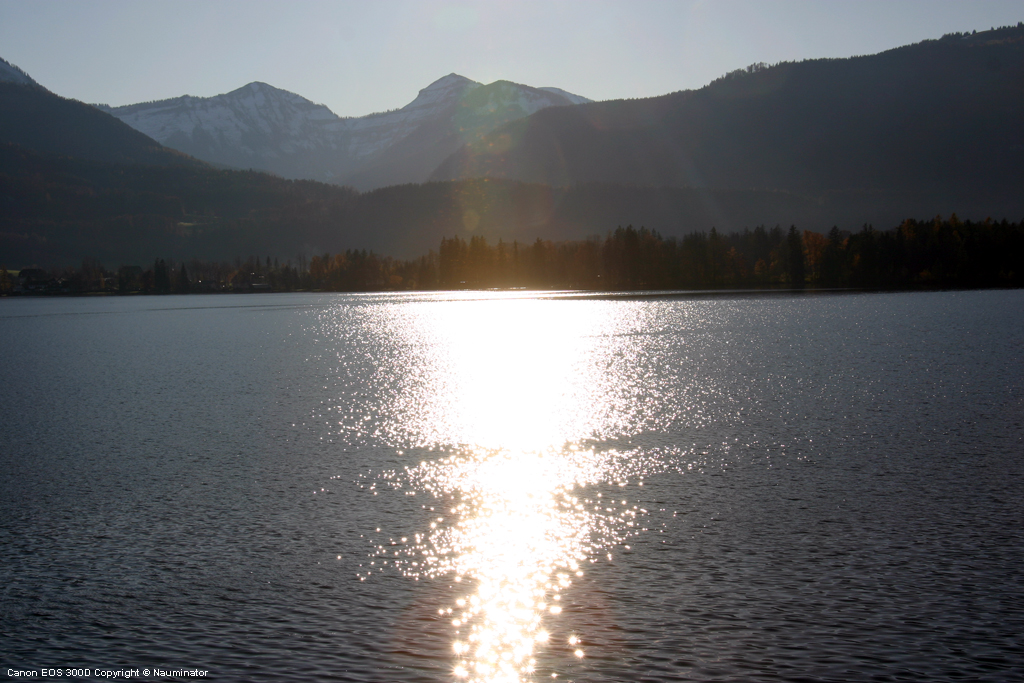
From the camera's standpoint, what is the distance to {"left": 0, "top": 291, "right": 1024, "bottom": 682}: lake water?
416 inches

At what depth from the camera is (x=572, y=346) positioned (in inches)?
2542

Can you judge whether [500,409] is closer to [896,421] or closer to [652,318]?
[896,421]

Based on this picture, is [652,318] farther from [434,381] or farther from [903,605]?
[903,605]

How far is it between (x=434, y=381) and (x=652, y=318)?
60.7m

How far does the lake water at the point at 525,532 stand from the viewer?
10.6 meters

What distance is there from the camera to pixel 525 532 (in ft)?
51.4

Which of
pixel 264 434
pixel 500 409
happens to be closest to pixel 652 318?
pixel 500 409

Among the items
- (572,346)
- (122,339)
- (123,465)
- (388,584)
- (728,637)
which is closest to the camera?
(728,637)

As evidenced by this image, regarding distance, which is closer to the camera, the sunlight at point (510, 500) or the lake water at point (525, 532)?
the lake water at point (525, 532)

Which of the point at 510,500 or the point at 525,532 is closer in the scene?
the point at 525,532

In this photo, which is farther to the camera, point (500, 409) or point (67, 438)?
point (500, 409)

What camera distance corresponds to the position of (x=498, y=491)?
1906 cm

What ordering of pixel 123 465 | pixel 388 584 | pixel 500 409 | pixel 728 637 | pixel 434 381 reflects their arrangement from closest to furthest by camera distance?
1. pixel 728 637
2. pixel 388 584
3. pixel 123 465
4. pixel 500 409
5. pixel 434 381

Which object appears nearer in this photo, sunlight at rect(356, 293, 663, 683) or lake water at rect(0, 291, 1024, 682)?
lake water at rect(0, 291, 1024, 682)
